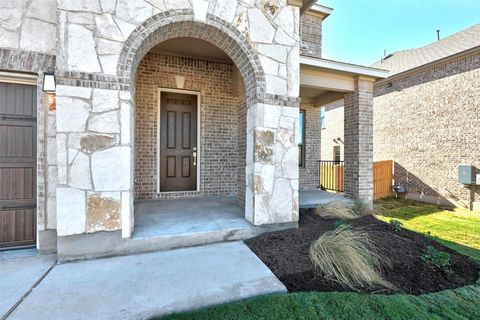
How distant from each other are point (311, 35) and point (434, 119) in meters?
5.53

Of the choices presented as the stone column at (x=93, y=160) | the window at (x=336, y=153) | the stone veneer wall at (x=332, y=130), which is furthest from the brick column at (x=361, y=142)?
the window at (x=336, y=153)

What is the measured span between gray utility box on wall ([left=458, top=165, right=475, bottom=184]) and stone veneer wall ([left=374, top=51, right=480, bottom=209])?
0.70ft

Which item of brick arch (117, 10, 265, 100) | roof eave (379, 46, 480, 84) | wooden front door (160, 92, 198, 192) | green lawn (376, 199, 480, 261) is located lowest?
green lawn (376, 199, 480, 261)

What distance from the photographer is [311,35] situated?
791 cm

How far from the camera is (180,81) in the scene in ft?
17.2

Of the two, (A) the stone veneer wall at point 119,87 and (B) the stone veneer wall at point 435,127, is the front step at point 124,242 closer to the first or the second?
(A) the stone veneer wall at point 119,87

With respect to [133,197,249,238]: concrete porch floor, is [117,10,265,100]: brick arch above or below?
above

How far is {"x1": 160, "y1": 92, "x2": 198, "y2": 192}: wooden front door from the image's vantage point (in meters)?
5.27

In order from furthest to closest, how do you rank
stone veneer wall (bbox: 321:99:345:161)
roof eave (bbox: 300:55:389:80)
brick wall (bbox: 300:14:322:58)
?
stone veneer wall (bbox: 321:99:345:161) → brick wall (bbox: 300:14:322:58) → roof eave (bbox: 300:55:389:80)

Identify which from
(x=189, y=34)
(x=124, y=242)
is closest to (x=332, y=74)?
(x=189, y=34)

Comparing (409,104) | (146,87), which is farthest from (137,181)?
(409,104)

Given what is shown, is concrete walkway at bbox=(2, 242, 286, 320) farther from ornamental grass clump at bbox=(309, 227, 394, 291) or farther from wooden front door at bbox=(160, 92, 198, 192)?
wooden front door at bbox=(160, 92, 198, 192)

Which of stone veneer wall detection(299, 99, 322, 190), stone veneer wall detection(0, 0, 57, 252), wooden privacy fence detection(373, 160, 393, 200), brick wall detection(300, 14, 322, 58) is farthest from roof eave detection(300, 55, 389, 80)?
wooden privacy fence detection(373, 160, 393, 200)

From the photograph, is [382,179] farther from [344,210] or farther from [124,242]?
A: [124,242]
